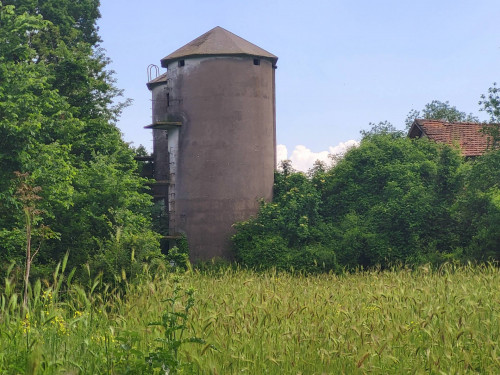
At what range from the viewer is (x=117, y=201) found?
2234 cm

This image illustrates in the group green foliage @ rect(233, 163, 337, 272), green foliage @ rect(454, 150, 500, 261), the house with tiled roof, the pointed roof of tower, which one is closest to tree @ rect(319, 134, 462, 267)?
green foliage @ rect(454, 150, 500, 261)

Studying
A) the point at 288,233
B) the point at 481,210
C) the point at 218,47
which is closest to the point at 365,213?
the point at 288,233

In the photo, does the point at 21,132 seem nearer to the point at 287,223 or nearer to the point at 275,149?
the point at 287,223

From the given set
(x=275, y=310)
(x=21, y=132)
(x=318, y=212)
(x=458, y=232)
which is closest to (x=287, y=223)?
(x=318, y=212)

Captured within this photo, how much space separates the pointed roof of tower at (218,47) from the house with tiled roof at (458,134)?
917 centimetres

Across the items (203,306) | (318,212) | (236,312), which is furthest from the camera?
(318,212)

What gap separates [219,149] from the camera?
26.3m

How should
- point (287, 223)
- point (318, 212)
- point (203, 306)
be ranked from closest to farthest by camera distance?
point (203, 306)
point (287, 223)
point (318, 212)

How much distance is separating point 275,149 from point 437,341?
22.8 meters

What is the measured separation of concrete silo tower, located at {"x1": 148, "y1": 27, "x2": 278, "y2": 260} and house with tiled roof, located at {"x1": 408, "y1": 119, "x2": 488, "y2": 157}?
938cm

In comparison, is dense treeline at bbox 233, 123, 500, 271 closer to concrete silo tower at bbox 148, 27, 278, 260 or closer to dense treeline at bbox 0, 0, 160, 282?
concrete silo tower at bbox 148, 27, 278, 260

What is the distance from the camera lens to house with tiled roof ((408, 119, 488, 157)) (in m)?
32.3

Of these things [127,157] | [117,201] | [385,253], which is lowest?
[385,253]

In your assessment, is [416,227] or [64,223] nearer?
[64,223]
